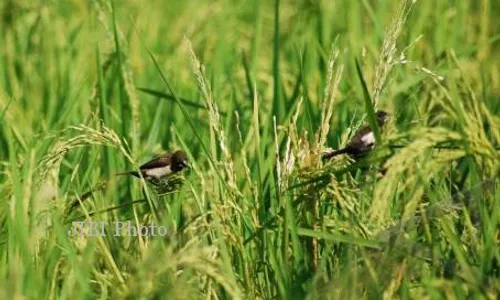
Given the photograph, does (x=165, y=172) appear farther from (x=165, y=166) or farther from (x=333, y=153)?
(x=333, y=153)

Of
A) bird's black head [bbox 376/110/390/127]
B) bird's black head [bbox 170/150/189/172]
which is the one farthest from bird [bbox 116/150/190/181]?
bird's black head [bbox 376/110/390/127]

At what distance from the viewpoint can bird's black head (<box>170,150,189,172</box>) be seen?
3.15 m

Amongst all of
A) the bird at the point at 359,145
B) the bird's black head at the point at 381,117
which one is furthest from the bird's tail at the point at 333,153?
the bird's black head at the point at 381,117

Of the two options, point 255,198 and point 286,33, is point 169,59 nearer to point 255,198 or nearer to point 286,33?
point 286,33

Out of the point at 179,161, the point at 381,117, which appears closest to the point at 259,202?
the point at 179,161

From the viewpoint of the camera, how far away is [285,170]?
2.77 m

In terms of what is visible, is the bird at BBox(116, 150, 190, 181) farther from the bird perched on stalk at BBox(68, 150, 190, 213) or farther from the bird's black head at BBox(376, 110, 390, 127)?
the bird's black head at BBox(376, 110, 390, 127)

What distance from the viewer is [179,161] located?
3.18 metres

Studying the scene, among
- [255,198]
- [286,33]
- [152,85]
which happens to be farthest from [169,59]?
[255,198]

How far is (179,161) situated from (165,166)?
4 centimetres

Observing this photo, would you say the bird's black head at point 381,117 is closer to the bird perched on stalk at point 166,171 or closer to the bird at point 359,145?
the bird at point 359,145

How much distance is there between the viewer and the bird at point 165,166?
3.13 metres

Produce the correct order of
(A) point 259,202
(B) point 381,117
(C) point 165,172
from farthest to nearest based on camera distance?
(B) point 381,117 < (C) point 165,172 < (A) point 259,202

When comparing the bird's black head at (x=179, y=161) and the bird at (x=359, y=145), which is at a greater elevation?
the bird's black head at (x=179, y=161)
